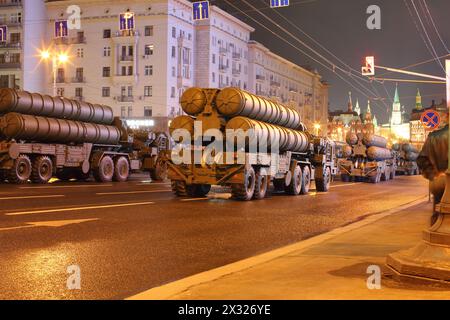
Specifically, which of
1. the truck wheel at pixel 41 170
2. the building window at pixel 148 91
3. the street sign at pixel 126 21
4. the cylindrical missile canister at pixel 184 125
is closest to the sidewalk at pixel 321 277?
the cylindrical missile canister at pixel 184 125

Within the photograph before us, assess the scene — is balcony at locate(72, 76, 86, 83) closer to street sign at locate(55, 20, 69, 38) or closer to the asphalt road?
street sign at locate(55, 20, 69, 38)

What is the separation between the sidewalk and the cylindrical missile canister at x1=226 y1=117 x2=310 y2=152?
8.38m

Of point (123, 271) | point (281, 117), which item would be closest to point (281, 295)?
point (123, 271)

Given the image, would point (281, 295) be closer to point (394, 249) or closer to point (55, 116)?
point (394, 249)

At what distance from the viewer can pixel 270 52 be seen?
362 ft

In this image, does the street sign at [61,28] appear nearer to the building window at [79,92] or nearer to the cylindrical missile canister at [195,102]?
the cylindrical missile canister at [195,102]

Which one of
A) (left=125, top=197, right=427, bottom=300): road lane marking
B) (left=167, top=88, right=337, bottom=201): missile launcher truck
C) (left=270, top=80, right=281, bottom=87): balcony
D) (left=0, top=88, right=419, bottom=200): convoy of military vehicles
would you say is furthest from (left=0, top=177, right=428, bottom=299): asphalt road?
(left=270, top=80, right=281, bottom=87): balcony

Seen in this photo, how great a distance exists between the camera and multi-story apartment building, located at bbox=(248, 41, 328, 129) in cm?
10444

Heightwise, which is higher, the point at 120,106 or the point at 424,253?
the point at 120,106

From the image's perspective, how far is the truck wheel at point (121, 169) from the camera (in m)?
30.4

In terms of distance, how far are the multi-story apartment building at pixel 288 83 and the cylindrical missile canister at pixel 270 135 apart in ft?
253

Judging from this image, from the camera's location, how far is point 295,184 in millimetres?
23094

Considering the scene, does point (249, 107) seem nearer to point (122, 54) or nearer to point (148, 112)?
point (148, 112)

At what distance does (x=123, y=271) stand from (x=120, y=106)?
247 ft
